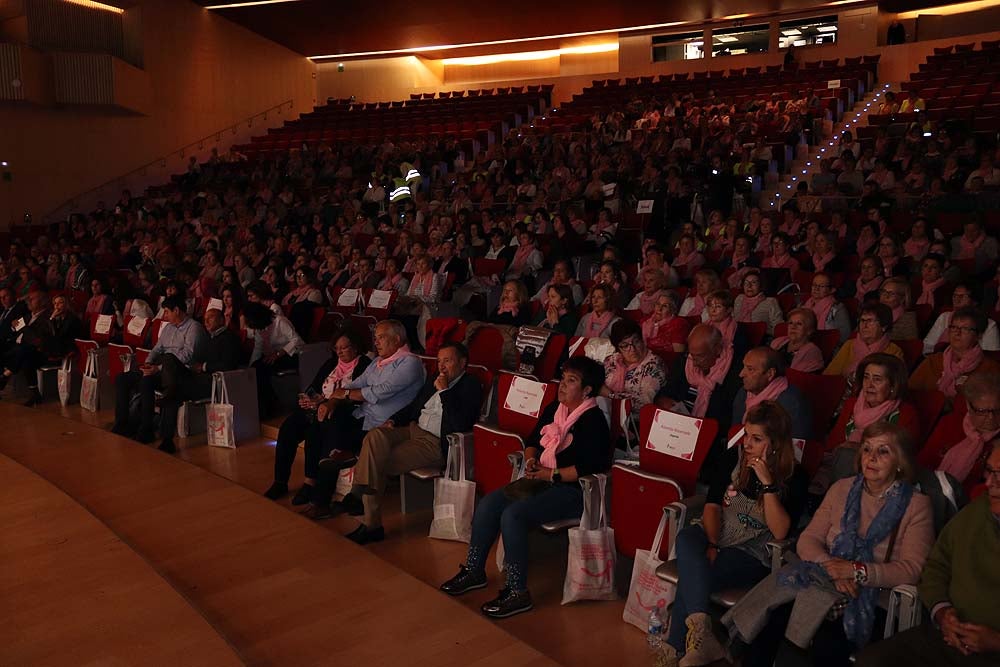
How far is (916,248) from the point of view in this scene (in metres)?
6.58

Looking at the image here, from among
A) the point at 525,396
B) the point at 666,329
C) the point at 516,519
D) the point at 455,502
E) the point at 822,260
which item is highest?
the point at 822,260

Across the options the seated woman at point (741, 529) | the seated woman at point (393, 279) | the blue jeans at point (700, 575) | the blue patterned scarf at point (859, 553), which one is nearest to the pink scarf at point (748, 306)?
the seated woman at point (741, 529)

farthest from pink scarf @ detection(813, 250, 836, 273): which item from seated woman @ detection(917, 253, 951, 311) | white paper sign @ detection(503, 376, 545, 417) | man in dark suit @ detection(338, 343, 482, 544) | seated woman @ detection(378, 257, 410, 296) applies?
man in dark suit @ detection(338, 343, 482, 544)

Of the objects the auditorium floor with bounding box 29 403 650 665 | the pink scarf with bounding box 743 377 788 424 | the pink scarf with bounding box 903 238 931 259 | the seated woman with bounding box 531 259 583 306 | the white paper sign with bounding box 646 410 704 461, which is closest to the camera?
the auditorium floor with bounding box 29 403 650 665

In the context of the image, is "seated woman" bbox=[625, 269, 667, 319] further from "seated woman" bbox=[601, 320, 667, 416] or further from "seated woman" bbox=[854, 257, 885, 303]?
"seated woman" bbox=[601, 320, 667, 416]

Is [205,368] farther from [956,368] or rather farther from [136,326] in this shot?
[956,368]

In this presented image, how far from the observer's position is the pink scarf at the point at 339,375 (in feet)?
15.4

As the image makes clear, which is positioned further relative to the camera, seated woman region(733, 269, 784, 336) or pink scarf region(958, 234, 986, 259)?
pink scarf region(958, 234, 986, 259)

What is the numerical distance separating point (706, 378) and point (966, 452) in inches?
48.2

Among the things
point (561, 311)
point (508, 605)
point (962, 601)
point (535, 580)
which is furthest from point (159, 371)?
point (962, 601)

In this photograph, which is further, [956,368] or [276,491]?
[276,491]

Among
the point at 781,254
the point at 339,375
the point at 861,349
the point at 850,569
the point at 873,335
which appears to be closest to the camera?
the point at 850,569

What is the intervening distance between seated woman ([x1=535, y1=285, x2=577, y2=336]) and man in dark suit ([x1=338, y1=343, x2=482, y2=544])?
4.43 ft

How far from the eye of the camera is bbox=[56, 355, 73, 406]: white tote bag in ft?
22.8
